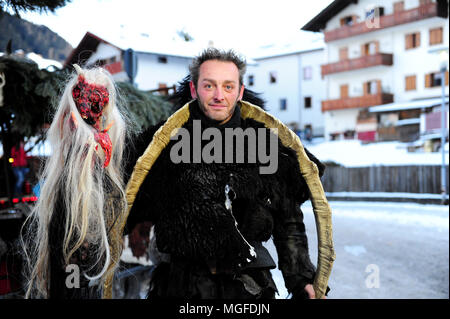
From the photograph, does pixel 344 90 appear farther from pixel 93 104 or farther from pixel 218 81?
pixel 93 104

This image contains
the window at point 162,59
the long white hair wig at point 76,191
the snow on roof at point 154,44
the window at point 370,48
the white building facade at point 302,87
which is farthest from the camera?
the window at point 370,48

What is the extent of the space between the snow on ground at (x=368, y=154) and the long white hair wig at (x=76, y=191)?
17652 millimetres

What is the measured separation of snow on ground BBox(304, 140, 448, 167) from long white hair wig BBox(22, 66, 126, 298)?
1765 centimetres

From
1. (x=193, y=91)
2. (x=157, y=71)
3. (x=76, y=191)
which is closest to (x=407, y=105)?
(x=157, y=71)

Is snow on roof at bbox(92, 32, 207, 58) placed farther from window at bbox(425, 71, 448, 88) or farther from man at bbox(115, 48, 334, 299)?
window at bbox(425, 71, 448, 88)

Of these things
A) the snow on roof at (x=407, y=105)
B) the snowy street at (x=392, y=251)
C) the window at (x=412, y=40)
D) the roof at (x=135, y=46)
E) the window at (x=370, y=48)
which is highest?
the window at (x=370, y=48)

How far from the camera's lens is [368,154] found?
22969 millimetres

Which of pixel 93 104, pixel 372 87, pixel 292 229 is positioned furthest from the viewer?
pixel 372 87

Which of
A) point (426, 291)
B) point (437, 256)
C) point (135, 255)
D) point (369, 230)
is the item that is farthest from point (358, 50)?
point (135, 255)

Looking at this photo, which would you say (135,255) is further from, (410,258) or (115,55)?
(410,258)

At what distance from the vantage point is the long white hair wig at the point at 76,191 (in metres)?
2.13

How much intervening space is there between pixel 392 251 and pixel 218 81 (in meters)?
8.57

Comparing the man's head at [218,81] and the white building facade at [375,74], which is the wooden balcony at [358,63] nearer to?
the white building facade at [375,74]

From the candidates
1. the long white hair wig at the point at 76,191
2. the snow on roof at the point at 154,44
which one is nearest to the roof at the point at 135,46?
the snow on roof at the point at 154,44
